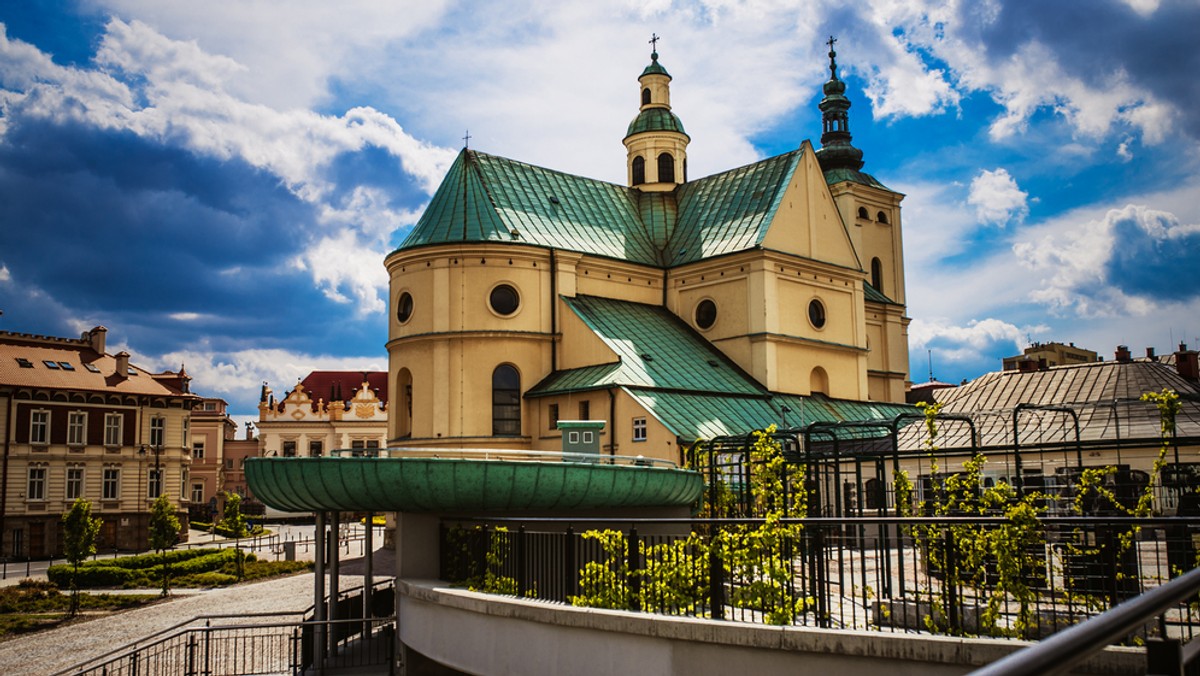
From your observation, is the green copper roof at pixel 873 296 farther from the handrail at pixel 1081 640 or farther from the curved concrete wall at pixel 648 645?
the handrail at pixel 1081 640

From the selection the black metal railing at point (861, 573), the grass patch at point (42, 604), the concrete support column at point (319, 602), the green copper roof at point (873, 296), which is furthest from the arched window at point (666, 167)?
the black metal railing at point (861, 573)

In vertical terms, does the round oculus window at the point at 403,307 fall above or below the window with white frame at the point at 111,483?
above

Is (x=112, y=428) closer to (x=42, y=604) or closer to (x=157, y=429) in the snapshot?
(x=157, y=429)

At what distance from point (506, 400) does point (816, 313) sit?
1559 cm

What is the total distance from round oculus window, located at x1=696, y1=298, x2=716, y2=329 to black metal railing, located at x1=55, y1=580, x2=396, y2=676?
24112 mm

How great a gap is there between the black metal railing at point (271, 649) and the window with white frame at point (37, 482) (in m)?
26.0

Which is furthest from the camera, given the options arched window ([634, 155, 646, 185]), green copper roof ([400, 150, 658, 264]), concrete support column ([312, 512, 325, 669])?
arched window ([634, 155, 646, 185])

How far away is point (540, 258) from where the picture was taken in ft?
148

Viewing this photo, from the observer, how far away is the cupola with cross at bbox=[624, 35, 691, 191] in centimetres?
5606

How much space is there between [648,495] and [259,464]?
26.8 feet

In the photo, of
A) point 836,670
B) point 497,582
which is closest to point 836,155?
point 497,582

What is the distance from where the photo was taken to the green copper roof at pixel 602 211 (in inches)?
1801

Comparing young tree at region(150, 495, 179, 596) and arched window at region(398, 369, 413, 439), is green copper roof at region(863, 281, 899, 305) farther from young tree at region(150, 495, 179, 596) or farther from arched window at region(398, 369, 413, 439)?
young tree at region(150, 495, 179, 596)

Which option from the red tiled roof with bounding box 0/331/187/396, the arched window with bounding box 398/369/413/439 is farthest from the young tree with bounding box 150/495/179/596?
the red tiled roof with bounding box 0/331/187/396
